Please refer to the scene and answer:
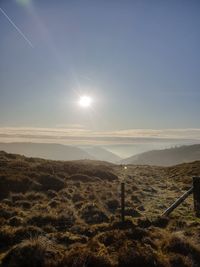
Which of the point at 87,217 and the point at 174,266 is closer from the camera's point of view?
the point at 174,266

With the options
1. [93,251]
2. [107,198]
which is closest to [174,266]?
[93,251]

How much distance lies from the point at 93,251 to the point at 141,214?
729cm

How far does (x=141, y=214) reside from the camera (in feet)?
51.4

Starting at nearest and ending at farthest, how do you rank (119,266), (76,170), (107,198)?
1. (119,266)
2. (107,198)
3. (76,170)

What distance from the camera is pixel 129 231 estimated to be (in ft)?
34.3

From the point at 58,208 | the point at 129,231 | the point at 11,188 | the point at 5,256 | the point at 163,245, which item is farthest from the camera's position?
the point at 11,188

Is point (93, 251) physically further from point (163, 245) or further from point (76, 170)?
point (76, 170)

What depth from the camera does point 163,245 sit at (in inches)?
379

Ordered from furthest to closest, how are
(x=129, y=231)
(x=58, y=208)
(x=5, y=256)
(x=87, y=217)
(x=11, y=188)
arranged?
(x=11, y=188), (x=58, y=208), (x=87, y=217), (x=129, y=231), (x=5, y=256)

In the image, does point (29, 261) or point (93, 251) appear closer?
point (29, 261)

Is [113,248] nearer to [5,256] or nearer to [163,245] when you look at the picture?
[163,245]

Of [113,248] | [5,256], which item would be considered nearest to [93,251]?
[113,248]

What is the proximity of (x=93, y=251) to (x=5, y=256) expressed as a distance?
260 cm

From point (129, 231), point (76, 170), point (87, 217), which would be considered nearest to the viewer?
point (129, 231)
